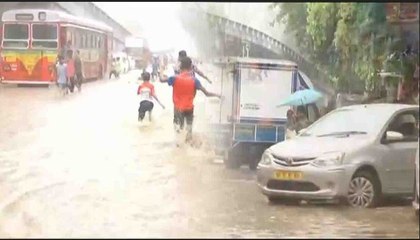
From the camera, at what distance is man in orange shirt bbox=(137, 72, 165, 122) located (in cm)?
778

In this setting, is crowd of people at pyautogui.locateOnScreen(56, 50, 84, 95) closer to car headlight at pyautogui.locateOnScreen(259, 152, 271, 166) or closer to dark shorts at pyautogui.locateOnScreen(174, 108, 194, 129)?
dark shorts at pyautogui.locateOnScreen(174, 108, 194, 129)

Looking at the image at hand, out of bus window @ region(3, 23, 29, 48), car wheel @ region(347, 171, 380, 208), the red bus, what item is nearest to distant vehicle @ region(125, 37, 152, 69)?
the red bus

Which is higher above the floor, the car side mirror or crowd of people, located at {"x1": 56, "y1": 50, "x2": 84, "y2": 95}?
crowd of people, located at {"x1": 56, "y1": 50, "x2": 84, "y2": 95}

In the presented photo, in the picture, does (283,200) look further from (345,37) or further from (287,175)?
(345,37)

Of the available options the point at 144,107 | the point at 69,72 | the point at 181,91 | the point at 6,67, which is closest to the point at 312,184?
the point at 181,91

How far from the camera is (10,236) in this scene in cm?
680

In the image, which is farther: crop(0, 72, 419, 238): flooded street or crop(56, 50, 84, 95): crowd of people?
crop(56, 50, 84, 95): crowd of people

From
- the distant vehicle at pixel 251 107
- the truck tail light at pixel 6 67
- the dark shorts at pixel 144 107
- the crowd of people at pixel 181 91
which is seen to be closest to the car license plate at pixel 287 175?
the distant vehicle at pixel 251 107

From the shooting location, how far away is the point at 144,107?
782cm

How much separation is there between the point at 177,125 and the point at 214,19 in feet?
3.15

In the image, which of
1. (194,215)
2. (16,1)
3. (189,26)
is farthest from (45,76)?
(194,215)

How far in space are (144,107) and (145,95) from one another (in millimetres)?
105

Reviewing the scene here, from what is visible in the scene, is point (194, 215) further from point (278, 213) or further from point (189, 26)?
point (189, 26)

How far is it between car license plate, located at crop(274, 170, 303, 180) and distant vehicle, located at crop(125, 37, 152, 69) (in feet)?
4.77
